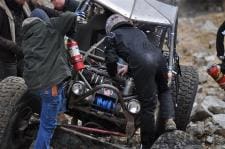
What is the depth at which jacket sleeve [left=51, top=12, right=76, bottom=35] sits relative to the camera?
5953 millimetres

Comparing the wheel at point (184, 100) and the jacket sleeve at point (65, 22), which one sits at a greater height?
the jacket sleeve at point (65, 22)

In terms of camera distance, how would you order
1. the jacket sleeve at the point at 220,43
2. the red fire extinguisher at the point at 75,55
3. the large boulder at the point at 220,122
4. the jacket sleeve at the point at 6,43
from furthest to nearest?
the jacket sleeve at the point at 220,43 < the large boulder at the point at 220,122 < the jacket sleeve at the point at 6,43 < the red fire extinguisher at the point at 75,55

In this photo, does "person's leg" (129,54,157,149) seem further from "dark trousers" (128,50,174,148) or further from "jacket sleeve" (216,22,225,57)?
"jacket sleeve" (216,22,225,57)

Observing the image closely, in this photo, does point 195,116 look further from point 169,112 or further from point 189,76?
point 169,112

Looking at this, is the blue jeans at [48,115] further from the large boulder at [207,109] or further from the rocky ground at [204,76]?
the large boulder at [207,109]

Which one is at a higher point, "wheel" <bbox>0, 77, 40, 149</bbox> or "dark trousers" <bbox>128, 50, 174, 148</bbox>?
"dark trousers" <bbox>128, 50, 174, 148</bbox>

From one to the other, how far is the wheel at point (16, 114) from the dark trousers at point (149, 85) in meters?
1.17

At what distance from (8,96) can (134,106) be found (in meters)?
1.32

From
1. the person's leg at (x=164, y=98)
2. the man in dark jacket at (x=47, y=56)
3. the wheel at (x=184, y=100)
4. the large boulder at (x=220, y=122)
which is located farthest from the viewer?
the large boulder at (x=220, y=122)

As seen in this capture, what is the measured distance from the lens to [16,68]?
7.65 m

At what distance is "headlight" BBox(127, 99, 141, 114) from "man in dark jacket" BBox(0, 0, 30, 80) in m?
1.78

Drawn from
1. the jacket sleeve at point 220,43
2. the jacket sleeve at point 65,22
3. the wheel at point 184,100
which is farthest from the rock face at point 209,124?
the jacket sleeve at point 65,22

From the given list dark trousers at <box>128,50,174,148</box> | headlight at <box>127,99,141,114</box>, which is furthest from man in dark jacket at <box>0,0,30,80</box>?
dark trousers at <box>128,50,174,148</box>

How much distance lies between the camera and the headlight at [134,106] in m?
6.23
